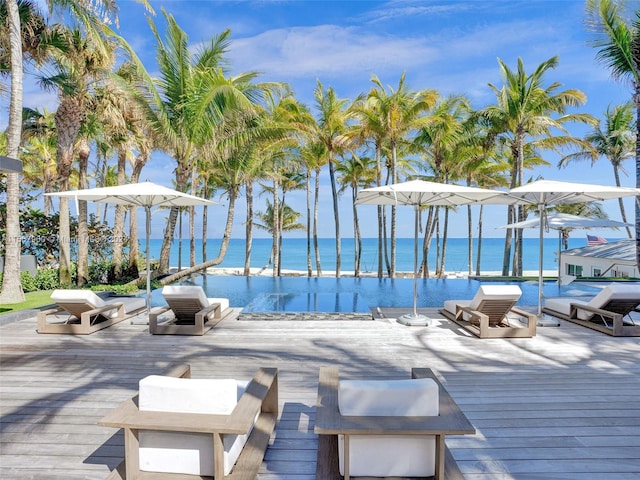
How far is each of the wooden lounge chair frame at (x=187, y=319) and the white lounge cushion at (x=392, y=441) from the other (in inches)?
164

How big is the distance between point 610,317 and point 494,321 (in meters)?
1.60

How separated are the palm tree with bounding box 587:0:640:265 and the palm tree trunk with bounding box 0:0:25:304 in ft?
43.3

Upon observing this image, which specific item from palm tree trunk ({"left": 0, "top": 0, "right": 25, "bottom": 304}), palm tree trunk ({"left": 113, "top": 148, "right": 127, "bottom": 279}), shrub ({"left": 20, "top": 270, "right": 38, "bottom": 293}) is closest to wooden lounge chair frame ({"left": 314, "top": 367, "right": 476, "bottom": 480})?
palm tree trunk ({"left": 0, "top": 0, "right": 25, "bottom": 304})

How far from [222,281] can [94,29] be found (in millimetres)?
8202

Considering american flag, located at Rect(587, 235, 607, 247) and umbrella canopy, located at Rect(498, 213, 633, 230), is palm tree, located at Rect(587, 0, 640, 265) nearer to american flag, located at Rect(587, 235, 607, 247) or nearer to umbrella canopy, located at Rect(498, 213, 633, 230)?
umbrella canopy, located at Rect(498, 213, 633, 230)

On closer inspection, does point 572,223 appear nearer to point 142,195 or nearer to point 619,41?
point 619,41

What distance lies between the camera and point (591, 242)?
77.5ft

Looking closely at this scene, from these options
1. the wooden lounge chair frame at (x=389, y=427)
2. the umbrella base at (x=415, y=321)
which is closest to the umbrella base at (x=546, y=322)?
the umbrella base at (x=415, y=321)

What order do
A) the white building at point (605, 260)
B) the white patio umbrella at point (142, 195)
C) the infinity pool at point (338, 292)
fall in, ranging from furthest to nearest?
the white building at point (605, 260), the infinity pool at point (338, 292), the white patio umbrella at point (142, 195)

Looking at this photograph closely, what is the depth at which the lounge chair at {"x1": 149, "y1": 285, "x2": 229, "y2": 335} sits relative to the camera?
5.96 m

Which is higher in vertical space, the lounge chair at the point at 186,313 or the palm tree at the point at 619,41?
the palm tree at the point at 619,41

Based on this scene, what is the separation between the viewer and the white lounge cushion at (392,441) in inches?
88.2

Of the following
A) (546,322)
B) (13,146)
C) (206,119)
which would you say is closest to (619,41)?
(546,322)

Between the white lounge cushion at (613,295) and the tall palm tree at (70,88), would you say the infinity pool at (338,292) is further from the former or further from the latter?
the tall palm tree at (70,88)
